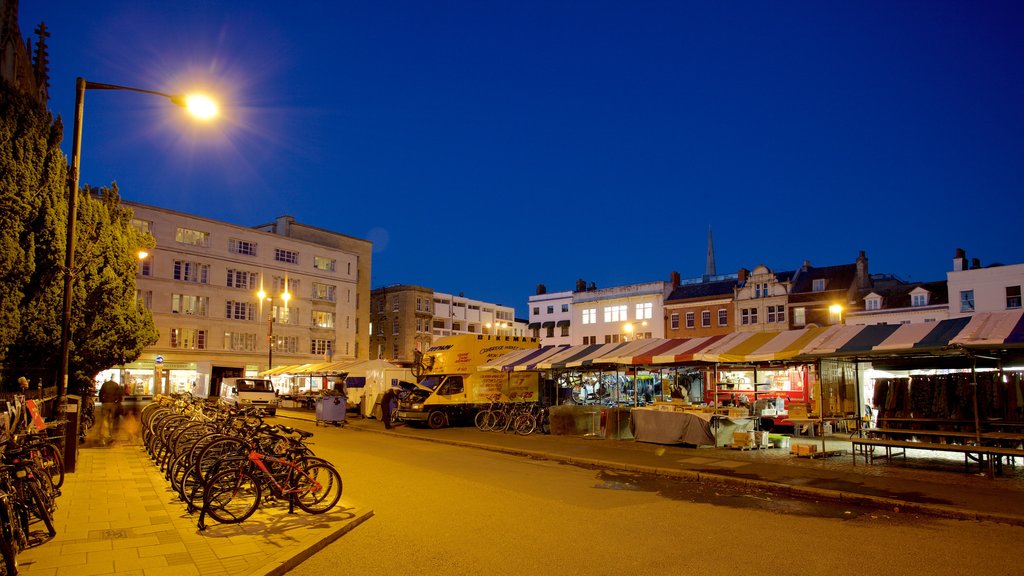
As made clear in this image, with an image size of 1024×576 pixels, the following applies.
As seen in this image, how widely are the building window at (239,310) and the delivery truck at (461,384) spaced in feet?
110

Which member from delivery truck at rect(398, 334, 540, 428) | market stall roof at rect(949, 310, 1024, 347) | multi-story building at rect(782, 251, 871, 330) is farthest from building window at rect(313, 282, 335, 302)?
market stall roof at rect(949, 310, 1024, 347)

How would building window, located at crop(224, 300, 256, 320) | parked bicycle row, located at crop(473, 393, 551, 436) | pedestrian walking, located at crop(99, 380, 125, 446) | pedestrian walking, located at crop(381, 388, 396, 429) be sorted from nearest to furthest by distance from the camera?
1. parked bicycle row, located at crop(473, 393, 551, 436)
2. pedestrian walking, located at crop(381, 388, 396, 429)
3. pedestrian walking, located at crop(99, 380, 125, 446)
4. building window, located at crop(224, 300, 256, 320)

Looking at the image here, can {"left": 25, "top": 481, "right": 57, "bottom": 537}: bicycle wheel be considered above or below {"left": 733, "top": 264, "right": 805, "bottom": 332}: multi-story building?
below

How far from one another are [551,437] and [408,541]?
15088 millimetres

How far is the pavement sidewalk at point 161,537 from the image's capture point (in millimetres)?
6684

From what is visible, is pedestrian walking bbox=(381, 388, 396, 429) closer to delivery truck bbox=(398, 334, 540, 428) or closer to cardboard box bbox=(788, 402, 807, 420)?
delivery truck bbox=(398, 334, 540, 428)

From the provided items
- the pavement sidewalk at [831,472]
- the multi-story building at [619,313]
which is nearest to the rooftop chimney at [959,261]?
the multi-story building at [619,313]

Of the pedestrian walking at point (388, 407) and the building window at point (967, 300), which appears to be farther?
the building window at point (967, 300)

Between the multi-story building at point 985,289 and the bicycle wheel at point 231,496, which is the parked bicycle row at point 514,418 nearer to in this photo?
the bicycle wheel at point 231,496

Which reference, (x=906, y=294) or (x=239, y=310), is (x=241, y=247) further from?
(x=906, y=294)

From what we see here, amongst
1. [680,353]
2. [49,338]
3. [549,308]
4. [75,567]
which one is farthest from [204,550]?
[549,308]

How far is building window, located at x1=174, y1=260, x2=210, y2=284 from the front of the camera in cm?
5430

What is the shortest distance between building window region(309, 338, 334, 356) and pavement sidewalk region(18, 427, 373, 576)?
5302cm

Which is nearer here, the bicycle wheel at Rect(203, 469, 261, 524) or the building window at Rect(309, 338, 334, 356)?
the bicycle wheel at Rect(203, 469, 261, 524)
